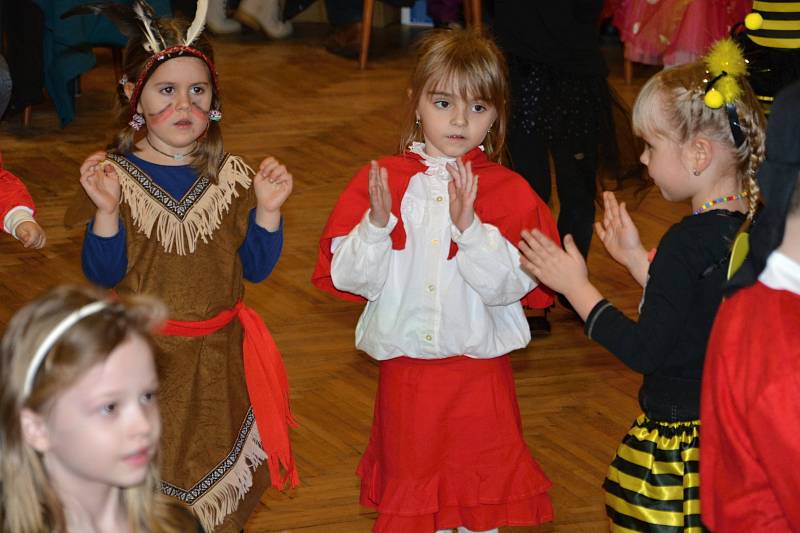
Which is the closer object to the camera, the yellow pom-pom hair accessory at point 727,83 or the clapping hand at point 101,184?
the yellow pom-pom hair accessory at point 727,83

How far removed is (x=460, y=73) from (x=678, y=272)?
76 cm

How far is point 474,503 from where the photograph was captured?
2799mm

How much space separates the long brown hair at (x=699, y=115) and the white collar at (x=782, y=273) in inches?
20.8

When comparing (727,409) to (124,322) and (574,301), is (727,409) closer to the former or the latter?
(574,301)

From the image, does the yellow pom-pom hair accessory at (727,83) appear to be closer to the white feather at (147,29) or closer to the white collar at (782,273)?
the white collar at (782,273)

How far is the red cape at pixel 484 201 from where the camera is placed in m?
2.79

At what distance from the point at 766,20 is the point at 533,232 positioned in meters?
1.45

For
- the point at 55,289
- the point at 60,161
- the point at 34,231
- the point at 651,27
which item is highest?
the point at 55,289

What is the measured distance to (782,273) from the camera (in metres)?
1.73

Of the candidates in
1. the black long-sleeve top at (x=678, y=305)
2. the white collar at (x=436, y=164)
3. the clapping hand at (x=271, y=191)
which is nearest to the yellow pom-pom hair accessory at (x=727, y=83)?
the black long-sleeve top at (x=678, y=305)

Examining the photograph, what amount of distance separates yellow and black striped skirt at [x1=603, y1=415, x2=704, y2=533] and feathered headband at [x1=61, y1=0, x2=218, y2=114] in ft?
4.04

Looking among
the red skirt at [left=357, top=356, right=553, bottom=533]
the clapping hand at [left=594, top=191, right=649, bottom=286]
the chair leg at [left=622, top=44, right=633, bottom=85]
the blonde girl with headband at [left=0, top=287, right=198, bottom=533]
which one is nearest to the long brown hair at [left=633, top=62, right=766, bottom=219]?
the clapping hand at [left=594, top=191, right=649, bottom=286]

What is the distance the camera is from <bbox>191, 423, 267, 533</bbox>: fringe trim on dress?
2.72 metres

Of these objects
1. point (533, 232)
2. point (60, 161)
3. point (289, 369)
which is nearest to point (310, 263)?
point (289, 369)
